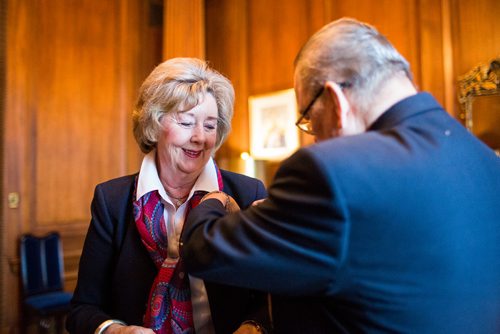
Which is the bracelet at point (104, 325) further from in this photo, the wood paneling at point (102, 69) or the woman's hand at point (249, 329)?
the wood paneling at point (102, 69)

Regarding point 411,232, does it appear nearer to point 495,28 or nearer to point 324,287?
point 324,287

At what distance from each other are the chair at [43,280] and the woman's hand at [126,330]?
298cm

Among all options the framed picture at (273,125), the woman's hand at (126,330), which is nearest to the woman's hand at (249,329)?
the woman's hand at (126,330)

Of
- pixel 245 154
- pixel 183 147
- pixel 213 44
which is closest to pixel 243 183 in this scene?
pixel 183 147

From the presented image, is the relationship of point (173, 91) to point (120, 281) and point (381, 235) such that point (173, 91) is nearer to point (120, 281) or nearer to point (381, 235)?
point (120, 281)

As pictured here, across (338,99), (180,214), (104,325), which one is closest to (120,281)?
(104,325)

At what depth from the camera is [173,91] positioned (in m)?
1.54

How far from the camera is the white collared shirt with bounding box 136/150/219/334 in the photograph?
1464 mm

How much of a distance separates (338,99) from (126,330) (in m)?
0.94

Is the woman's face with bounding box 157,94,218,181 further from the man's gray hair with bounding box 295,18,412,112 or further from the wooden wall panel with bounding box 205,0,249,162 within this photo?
the wooden wall panel with bounding box 205,0,249,162

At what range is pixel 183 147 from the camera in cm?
159

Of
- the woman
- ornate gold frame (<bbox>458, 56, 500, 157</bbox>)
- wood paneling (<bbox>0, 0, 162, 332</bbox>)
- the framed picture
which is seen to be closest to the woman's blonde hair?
the woman

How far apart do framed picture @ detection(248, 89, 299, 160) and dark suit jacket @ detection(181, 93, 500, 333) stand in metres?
3.98

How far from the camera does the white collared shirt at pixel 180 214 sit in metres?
1.46
